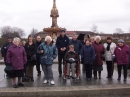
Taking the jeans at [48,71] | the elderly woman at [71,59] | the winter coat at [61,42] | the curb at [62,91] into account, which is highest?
the winter coat at [61,42]

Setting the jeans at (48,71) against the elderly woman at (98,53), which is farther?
the elderly woman at (98,53)

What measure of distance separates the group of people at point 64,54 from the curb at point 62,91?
0.61 metres

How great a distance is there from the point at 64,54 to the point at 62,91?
2612 millimetres

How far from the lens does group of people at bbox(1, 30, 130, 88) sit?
24.2ft

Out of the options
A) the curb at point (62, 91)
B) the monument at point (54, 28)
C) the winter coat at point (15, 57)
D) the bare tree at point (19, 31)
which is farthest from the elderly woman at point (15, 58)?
the bare tree at point (19, 31)

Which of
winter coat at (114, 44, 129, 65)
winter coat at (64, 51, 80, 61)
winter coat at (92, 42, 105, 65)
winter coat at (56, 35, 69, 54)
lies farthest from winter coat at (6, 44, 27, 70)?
winter coat at (114, 44, 129, 65)

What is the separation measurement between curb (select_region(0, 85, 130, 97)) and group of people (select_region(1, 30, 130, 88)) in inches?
24.2

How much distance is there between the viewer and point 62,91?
6.79 meters

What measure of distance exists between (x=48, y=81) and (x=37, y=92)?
1502 mm

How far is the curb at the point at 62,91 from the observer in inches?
263

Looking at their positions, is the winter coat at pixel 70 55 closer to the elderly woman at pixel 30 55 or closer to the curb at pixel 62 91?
the elderly woman at pixel 30 55

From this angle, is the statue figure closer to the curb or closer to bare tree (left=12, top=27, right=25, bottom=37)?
the curb

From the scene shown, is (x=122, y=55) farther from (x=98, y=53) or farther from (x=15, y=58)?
(x=15, y=58)

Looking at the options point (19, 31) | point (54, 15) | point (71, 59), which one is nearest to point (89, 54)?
point (71, 59)
